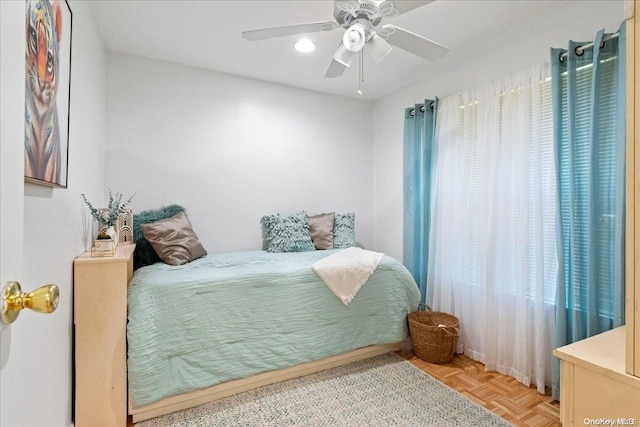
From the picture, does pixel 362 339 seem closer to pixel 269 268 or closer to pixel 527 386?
pixel 269 268

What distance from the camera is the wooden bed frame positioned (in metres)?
1.92

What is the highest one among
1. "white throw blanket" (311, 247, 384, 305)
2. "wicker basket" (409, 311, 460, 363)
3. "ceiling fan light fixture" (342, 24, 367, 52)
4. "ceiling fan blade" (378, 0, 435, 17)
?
"ceiling fan blade" (378, 0, 435, 17)

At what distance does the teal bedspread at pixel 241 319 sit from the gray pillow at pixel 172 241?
117 millimetres

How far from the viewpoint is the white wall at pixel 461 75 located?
2.01 meters

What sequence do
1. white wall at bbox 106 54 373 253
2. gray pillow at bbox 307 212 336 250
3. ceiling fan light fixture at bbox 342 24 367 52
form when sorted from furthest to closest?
gray pillow at bbox 307 212 336 250 → white wall at bbox 106 54 373 253 → ceiling fan light fixture at bbox 342 24 367 52

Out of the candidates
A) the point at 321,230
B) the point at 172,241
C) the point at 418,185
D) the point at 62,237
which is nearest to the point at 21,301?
the point at 62,237

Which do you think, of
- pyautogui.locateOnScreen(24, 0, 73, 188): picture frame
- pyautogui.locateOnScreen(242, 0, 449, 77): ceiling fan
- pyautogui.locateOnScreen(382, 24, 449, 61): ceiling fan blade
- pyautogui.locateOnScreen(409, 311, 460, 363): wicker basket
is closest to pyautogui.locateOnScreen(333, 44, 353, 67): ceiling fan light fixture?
pyautogui.locateOnScreen(242, 0, 449, 77): ceiling fan

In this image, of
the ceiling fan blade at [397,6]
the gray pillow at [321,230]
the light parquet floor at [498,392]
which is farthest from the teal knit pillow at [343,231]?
the ceiling fan blade at [397,6]

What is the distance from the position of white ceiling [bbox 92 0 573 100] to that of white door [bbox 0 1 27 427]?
173cm

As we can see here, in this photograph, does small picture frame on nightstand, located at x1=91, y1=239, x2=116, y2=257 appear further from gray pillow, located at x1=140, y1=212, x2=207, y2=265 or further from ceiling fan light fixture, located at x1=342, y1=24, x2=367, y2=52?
ceiling fan light fixture, located at x1=342, y1=24, x2=367, y2=52

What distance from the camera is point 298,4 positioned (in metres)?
2.04

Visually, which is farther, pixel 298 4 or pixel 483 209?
pixel 483 209

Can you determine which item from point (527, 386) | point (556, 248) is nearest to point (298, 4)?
point (556, 248)

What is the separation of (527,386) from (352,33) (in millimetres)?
2517
